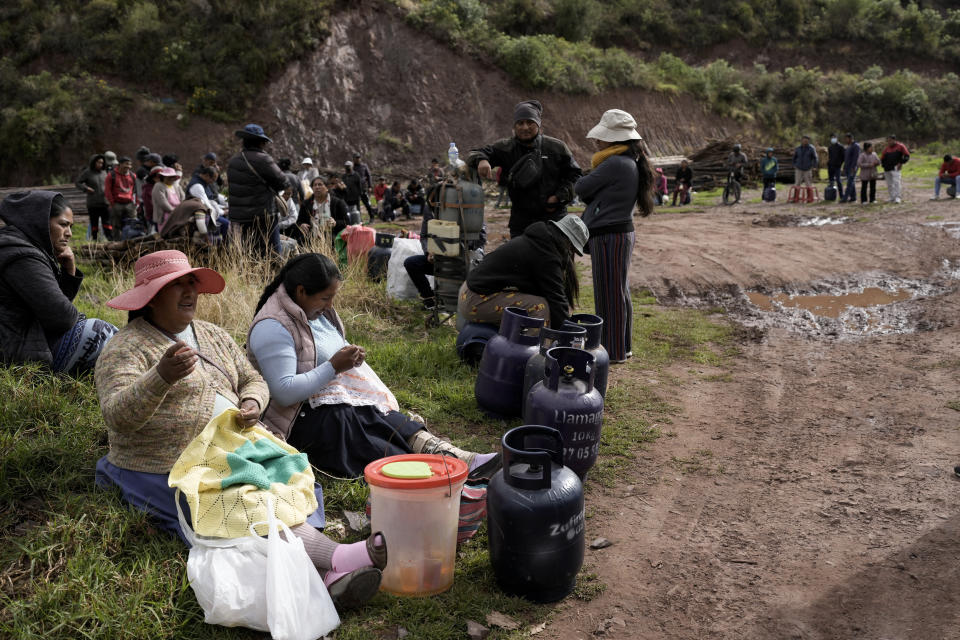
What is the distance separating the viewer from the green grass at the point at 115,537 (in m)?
2.68

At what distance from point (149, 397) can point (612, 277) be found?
3.99 metres

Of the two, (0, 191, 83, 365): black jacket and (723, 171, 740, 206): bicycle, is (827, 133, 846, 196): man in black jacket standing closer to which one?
(723, 171, 740, 206): bicycle

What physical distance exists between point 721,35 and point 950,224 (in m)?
28.6

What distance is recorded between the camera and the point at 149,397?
2758 mm

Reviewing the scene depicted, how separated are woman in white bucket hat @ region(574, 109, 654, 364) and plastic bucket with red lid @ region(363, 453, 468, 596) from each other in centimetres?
327

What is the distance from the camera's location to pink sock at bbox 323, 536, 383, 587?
2.79 metres

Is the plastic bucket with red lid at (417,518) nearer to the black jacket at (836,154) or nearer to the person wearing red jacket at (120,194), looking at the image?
the person wearing red jacket at (120,194)

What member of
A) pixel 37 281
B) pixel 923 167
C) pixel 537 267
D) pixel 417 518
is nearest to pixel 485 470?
Answer: pixel 417 518

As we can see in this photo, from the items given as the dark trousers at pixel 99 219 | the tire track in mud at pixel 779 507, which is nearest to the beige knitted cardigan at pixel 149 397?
the tire track in mud at pixel 779 507

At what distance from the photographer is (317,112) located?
24.0m

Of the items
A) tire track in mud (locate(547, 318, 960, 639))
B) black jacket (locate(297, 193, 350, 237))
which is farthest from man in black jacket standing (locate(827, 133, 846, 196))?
black jacket (locate(297, 193, 350, 237))

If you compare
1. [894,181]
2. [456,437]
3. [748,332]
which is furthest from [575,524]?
[894,181]

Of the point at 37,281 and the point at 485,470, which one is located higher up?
the point at 37,281

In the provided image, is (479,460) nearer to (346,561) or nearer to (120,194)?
(346,561)
